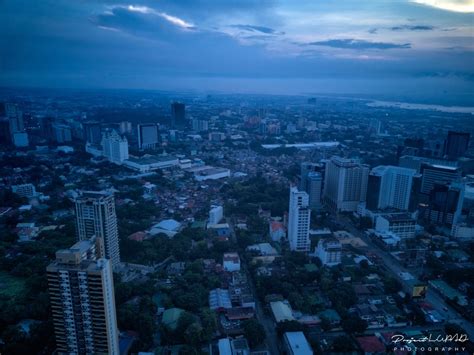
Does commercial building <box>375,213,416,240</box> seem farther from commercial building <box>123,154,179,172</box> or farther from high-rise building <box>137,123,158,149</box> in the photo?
high-rise building <box>137,123,158,149</box>

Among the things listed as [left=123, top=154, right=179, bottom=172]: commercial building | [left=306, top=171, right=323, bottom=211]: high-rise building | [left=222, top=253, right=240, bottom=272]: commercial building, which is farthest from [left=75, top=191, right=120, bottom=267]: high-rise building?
[left=123, top=154, right=179, bottom=172]: commercial building

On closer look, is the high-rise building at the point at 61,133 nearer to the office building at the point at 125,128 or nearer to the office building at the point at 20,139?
the office building at the point at 20,139

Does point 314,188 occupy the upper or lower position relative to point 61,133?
lower

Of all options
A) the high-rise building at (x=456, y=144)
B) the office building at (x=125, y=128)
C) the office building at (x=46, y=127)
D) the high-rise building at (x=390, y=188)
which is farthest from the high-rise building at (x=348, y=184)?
the office building at (x=46, y=127)

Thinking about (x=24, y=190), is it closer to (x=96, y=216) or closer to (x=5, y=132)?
(x=5, y=132)

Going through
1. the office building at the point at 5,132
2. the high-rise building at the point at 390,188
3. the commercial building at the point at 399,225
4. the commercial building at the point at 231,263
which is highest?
the office building at the point at 5,132

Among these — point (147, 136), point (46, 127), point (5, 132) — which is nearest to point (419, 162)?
point (147, 136)
